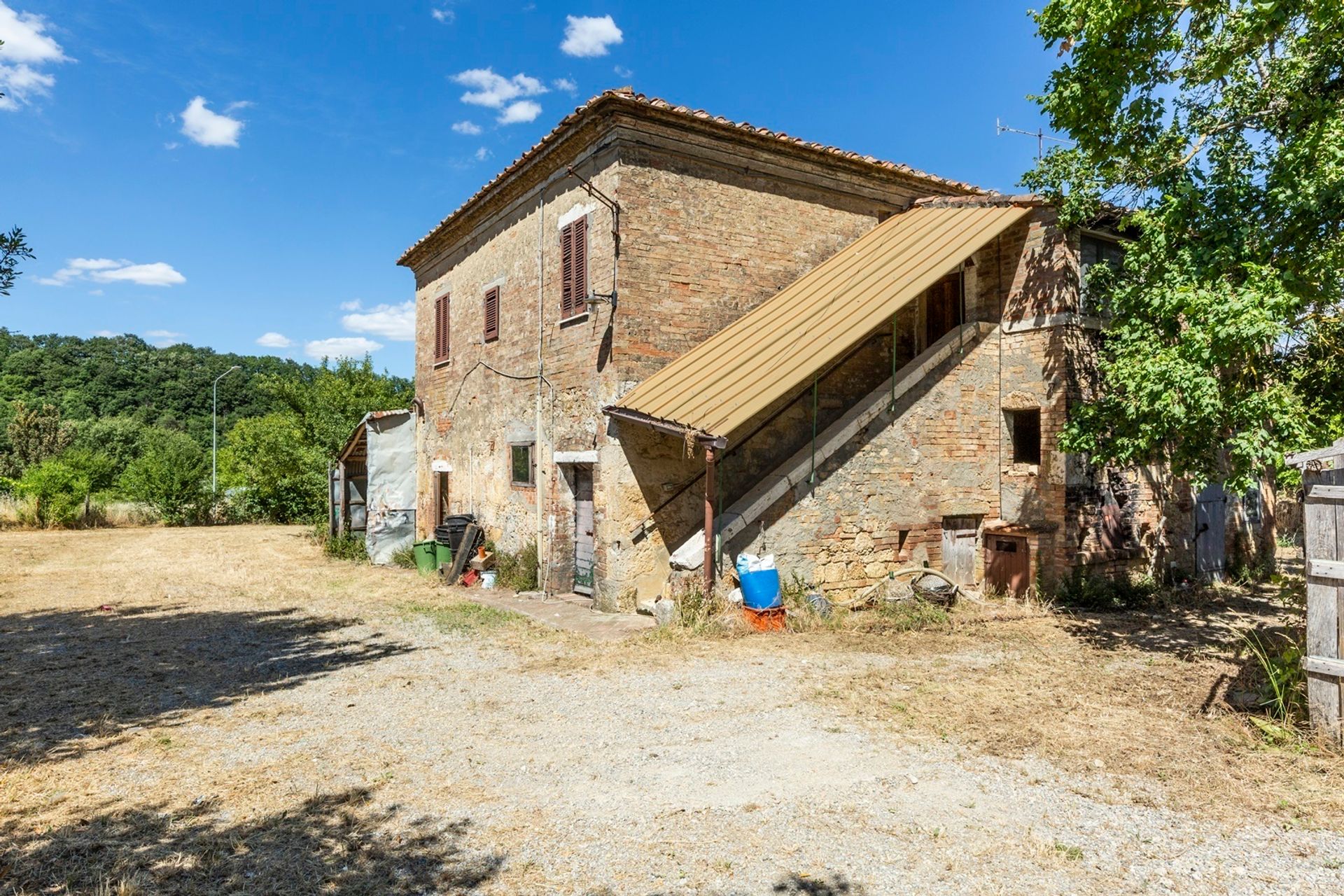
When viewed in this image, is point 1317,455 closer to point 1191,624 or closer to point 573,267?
point 1191,624

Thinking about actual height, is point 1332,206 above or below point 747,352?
above

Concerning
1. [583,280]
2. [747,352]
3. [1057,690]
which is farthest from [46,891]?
[583,280]

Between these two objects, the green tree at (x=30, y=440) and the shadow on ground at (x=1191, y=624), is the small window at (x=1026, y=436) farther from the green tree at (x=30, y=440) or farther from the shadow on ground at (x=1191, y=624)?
the green tree at (x=30, y=440)

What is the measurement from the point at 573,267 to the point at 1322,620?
959 centimetres

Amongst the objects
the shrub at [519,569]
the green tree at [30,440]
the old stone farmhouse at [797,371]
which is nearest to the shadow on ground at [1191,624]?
the old stone farmhouse at [797,371]

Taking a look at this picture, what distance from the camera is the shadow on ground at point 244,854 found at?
376 cm

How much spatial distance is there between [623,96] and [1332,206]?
312 inches

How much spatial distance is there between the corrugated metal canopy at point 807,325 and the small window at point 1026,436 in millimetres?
2798

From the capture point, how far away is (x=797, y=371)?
9.30 m

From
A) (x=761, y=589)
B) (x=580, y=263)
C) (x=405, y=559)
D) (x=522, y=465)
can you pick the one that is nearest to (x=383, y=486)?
(x=405, y=559)

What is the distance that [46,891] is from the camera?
145 inches

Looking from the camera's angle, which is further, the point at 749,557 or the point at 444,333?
the point at 444,333

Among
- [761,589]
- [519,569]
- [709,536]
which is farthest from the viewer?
[519,569]

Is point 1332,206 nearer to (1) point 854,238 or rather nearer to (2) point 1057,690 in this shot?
(2) point 1057,690
